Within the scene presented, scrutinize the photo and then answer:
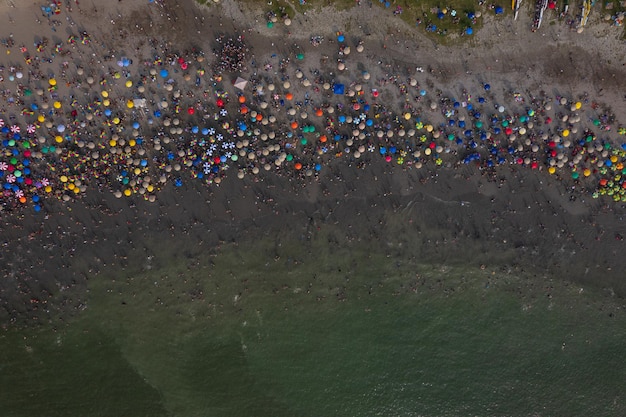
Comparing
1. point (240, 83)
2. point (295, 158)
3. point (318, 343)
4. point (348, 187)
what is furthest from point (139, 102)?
point (318, 343)

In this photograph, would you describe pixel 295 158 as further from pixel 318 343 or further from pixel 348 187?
pixel 318 343

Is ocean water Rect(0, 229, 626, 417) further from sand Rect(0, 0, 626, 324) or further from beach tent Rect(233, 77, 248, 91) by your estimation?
beach tent Rect(233, 77, 248, 91)

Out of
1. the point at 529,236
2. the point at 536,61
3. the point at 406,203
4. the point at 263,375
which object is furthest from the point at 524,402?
the point at 536,61

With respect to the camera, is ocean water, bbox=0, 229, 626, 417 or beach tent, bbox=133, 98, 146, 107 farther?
ocean water, bbox=0, 229, 626, 417

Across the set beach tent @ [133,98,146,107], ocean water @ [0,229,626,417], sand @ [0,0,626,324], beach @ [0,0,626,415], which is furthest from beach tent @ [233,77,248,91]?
ocean water @ [0,229,626,417]

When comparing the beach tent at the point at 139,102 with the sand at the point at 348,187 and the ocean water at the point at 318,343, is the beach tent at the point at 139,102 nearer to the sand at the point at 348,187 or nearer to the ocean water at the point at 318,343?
the sand at the point at 348,187

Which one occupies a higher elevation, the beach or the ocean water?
the beach

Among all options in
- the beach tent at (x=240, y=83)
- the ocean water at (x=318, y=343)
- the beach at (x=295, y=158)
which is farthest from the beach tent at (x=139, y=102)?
the ocean water at (x=318, y=343)

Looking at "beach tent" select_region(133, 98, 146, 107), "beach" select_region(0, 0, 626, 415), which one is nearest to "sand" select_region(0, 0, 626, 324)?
"beach" select_region(0, 0, 626, 415)
